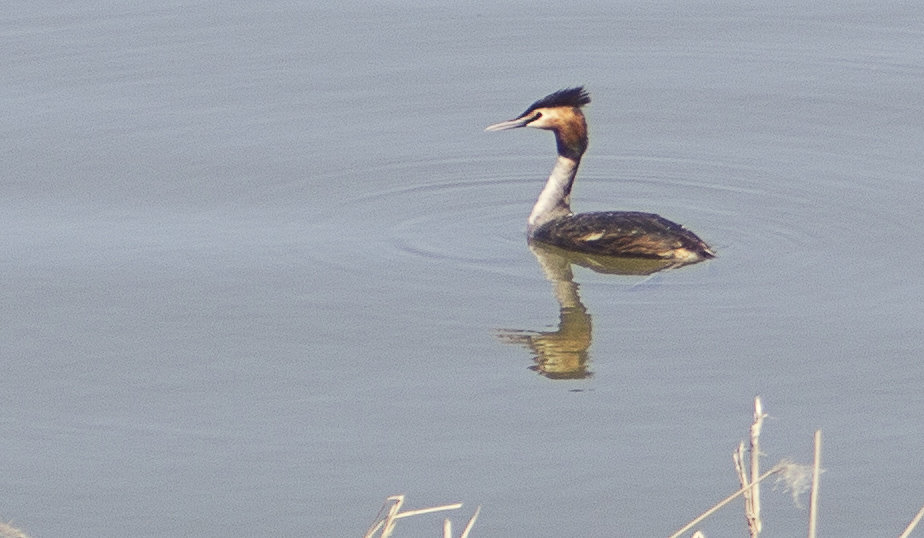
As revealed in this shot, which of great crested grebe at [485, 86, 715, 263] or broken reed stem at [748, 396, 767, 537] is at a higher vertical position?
great crested grebe at [485, 86, 715, 263]

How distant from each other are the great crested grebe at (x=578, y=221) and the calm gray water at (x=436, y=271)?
136mm

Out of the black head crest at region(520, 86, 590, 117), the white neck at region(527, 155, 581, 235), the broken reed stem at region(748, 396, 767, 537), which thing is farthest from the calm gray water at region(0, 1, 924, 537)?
the broken reed stem at region(748, 396, 767, 537)

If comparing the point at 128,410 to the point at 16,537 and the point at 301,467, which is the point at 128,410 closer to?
the point at 301,467

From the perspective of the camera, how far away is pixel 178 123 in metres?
11.3

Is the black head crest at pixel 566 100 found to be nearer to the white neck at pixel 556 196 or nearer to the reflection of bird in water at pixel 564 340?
the white neck at pixel 556 196

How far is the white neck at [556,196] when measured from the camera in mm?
9664

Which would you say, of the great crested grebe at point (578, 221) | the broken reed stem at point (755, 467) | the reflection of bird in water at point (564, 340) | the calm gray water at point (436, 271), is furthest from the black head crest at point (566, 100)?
the broken reed stem at point (755, 467)

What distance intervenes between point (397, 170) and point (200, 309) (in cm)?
246

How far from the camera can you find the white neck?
31.7 feet

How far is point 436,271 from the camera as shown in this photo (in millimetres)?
8914

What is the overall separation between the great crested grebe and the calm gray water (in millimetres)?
136

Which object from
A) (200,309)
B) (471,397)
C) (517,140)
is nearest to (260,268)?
(200,309)

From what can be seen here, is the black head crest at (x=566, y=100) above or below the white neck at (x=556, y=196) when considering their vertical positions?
above

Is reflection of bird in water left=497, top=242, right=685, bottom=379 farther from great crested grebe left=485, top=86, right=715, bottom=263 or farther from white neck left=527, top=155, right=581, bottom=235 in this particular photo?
white neck left=527, top=155, right=581, bottom=235
